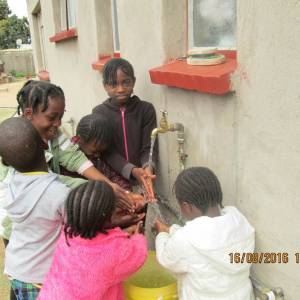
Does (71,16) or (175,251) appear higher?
(71,16)

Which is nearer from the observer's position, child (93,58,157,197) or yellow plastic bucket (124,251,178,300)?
yellow plastic bucket (124,251,178,300)

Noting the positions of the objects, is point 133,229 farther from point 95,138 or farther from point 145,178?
point 95,138

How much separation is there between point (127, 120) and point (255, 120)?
1.13 m

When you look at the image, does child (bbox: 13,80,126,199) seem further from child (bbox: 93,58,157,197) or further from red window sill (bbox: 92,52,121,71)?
red window sill (bbox: 92,52,121,71)

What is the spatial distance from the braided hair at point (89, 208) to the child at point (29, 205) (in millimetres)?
144

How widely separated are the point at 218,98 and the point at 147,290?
3.41 ft

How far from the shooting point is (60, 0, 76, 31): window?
5.55 m

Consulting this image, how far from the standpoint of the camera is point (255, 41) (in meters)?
1.56

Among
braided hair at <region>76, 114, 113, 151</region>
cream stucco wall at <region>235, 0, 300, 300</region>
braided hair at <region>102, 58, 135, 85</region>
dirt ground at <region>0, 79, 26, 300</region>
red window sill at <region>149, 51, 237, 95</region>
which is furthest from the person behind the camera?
dirt ground at <region>0, 79, 26, 300</region>

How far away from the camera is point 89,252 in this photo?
5.13 feet

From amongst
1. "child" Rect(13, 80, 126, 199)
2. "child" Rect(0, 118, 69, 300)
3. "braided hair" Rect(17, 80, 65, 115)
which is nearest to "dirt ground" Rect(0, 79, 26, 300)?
"child" Rect(0, 118, 69, 300)

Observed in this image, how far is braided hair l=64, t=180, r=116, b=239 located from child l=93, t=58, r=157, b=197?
885 millimetres
